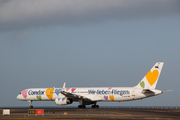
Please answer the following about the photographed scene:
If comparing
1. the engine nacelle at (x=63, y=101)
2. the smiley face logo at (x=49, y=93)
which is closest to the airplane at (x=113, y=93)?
the engine nacelle at (x=63, y=101)

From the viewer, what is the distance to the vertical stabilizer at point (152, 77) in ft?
171

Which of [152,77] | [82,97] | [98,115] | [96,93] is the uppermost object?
[152,77]

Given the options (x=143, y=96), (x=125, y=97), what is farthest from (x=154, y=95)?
(x=125, y=97)

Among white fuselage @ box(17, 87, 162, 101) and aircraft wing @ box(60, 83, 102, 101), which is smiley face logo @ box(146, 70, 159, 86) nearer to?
white fuselage @ box(17, 87, 162, 101)

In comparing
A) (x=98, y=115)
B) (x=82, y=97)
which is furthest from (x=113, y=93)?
(x=98, y=115)

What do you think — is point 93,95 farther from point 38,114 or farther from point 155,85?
point 38,114

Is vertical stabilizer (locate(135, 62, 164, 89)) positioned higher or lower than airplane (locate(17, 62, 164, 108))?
higher

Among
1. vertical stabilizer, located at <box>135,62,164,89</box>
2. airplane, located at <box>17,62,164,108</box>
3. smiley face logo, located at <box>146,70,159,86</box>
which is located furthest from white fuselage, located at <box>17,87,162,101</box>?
smiley face logo, located at <box>146,70,159,86</box>

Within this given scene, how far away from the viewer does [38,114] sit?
32.1 m

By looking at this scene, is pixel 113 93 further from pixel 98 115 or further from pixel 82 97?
pixel 98 115

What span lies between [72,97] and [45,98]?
8.98 metres

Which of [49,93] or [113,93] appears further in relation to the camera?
[49,93]

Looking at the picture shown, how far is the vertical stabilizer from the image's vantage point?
171 feet

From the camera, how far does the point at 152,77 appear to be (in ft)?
172
